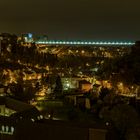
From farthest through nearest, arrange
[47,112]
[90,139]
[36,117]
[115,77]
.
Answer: [115,77] → [47,112] → [36,117] → [90,139]

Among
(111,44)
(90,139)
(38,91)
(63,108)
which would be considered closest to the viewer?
(90,139)

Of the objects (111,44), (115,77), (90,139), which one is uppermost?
(111,44)

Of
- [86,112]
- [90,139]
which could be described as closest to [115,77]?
[86,112]

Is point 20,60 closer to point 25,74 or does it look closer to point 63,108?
point 25,74

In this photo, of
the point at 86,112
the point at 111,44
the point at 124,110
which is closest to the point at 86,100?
the point at 86,112

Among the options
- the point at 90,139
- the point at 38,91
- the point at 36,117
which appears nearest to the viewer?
the point at 90,139

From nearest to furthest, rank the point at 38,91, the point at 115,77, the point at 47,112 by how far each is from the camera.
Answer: the point at 47,112 → the point at 115,77 → the point at 38,91

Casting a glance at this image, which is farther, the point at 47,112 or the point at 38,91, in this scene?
the point at 38,91

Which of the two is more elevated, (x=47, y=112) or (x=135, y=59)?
(x=135, y=59)

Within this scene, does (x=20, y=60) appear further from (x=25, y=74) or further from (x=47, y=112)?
(x=47, y=112)
